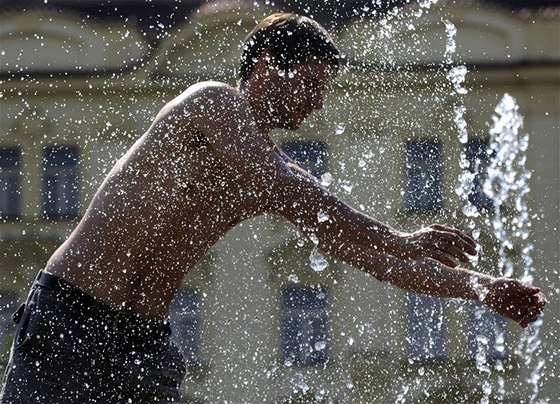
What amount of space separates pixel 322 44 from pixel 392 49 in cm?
1801

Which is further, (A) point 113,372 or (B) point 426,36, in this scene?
(B) point 426,36

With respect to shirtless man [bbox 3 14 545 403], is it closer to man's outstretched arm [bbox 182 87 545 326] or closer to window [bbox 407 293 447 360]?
man's outstretched arm [bbox 182 87 545 326]

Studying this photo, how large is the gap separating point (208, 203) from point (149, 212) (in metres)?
0.12

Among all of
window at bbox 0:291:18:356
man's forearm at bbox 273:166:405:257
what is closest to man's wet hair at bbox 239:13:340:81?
man's forearm at bbox 273:166:405:257

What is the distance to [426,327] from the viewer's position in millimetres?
18453

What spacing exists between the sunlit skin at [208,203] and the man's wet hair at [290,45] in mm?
18

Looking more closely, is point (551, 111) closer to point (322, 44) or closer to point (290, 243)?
point (290, 243)

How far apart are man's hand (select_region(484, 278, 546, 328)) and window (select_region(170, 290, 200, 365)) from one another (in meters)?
15.3

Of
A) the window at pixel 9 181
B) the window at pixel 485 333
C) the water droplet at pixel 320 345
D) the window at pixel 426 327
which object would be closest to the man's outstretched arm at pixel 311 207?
the window at pixel 485 333

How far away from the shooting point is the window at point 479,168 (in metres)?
17.7

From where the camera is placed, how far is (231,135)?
2.83 metres

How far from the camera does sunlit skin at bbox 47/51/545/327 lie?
2805mm

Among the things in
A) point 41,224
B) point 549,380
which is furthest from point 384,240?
point 41,224

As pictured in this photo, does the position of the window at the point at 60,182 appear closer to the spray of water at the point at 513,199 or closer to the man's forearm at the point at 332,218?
the spray of water at the point at 513,199
